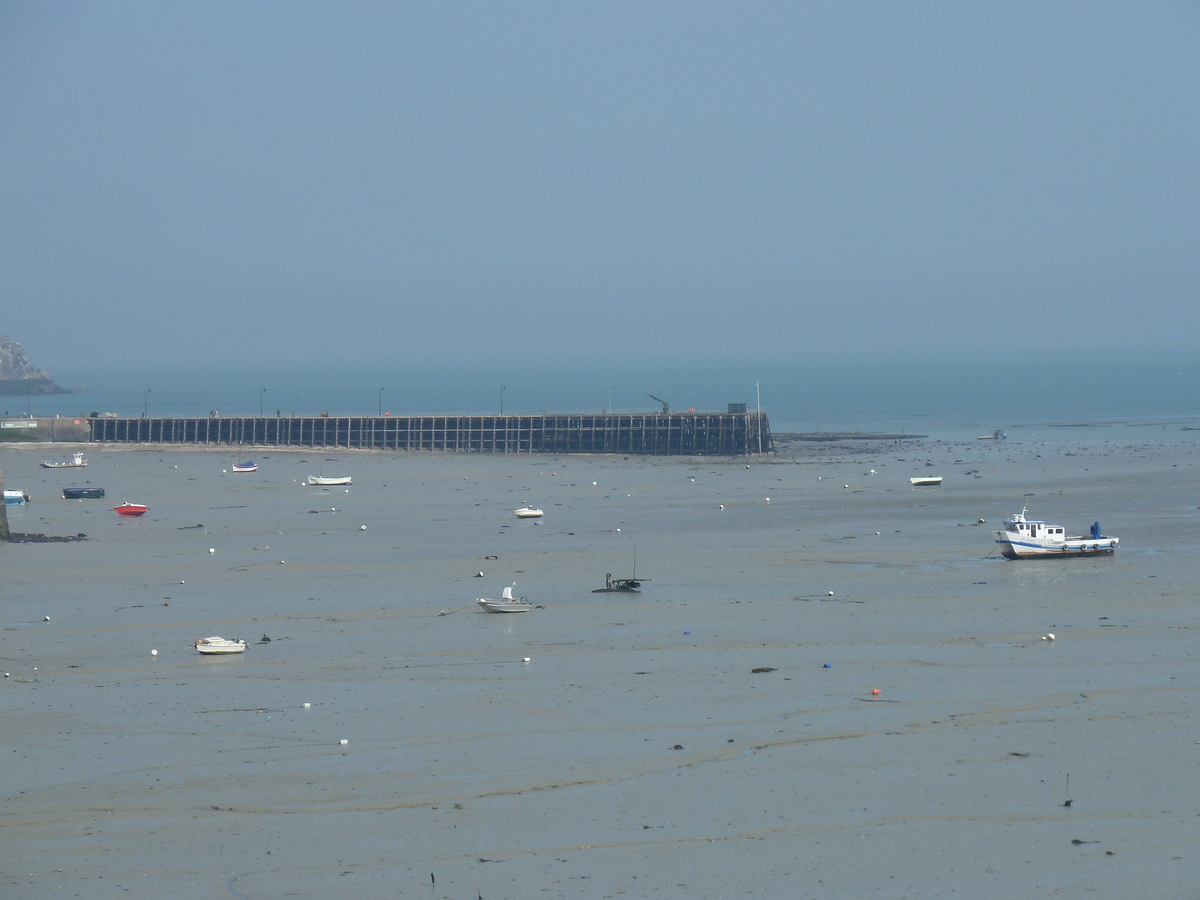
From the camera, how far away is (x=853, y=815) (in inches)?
931

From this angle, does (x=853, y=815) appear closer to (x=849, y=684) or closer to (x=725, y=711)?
(x=725, y=711)

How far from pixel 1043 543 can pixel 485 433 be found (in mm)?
72030

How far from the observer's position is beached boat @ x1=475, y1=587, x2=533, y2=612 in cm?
4203

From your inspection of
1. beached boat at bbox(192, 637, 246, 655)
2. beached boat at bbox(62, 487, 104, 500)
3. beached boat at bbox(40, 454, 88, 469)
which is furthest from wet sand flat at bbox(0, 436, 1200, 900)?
beached boat at bbox(40, 454, 88, 469)

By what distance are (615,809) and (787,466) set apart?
76.2 m

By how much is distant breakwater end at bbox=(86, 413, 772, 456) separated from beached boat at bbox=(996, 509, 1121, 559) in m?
56.4

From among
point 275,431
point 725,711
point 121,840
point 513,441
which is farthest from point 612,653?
point 275,431

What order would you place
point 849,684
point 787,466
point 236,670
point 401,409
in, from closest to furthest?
point 849,684 → point 236,670 → point 787,466 → point 401,409

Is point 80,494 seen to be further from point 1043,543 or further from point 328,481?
point 1043,543

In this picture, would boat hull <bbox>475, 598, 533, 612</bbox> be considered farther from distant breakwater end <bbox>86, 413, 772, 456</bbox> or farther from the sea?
distant breakwater end <bbox>86, 413, 772, 456</bbox>

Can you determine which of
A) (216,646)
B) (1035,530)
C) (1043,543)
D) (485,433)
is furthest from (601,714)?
(485,433)

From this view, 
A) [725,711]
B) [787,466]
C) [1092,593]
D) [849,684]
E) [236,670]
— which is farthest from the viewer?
[787,466]

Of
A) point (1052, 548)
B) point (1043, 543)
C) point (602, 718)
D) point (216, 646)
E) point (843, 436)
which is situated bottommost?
point (602, 718)

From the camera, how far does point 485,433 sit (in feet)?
390
